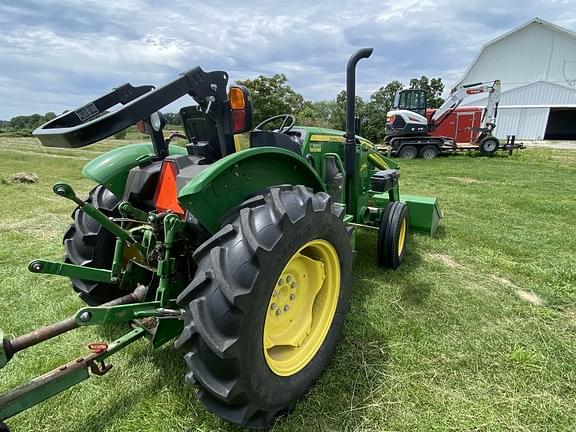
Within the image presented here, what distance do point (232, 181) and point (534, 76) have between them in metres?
30.4

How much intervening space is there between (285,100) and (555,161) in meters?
15.6

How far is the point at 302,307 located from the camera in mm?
2088

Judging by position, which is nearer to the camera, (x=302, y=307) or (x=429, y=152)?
(x=302, y=307)

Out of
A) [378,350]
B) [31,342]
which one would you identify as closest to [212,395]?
[31,342]

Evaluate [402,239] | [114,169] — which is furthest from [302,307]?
[402,239]

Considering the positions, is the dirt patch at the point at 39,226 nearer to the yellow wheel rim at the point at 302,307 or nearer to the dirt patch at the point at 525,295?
the yellow wheel rim at the point at 302,307

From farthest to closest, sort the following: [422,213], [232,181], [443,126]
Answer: [443,126] < [422,213] < [232,181]

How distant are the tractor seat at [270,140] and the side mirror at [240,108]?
0.45 metres

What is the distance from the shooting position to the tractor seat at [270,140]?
2.71 m

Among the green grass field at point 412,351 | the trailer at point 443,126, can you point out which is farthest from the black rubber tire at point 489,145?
the green grass field at point 412,351

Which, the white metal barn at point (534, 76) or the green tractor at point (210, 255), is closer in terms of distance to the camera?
the green tractor at point (210, 255)

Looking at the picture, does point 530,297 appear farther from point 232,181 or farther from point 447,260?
point 232,181

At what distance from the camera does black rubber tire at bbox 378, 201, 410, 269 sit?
11.2 ft

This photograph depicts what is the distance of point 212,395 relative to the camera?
60.6 inches
